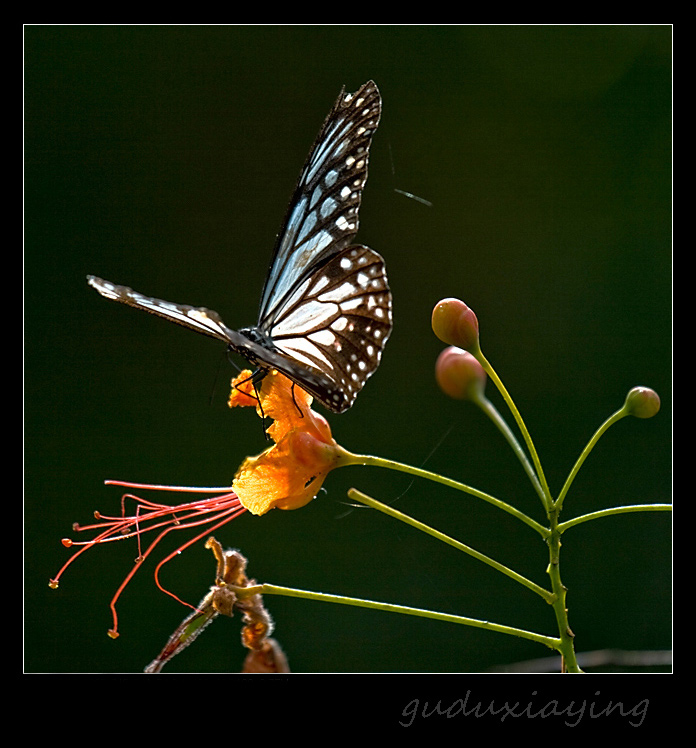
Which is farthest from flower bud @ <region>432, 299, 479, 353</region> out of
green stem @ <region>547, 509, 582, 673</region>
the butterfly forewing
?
green stem @ <region>547, 509, 582, 673</region>

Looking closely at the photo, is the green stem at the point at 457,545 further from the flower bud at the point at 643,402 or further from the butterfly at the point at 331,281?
the flower bud at the point at 643,402

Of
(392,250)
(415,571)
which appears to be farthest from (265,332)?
(392,250)

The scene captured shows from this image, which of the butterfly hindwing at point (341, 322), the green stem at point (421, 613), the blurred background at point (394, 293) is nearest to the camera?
the green stem at point (421, 613)

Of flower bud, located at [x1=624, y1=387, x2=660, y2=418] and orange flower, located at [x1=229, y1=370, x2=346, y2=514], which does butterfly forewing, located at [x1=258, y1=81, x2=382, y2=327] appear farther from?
flower bud, located at [x1=624, y1=387, x2=660, y2=418]

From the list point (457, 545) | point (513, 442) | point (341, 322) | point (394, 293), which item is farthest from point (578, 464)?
point (394, 293)

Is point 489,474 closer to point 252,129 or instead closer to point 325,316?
point 252,129

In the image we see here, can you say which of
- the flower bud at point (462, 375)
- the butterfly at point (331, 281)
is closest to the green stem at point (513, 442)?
the flower bud at point (462, 375)
